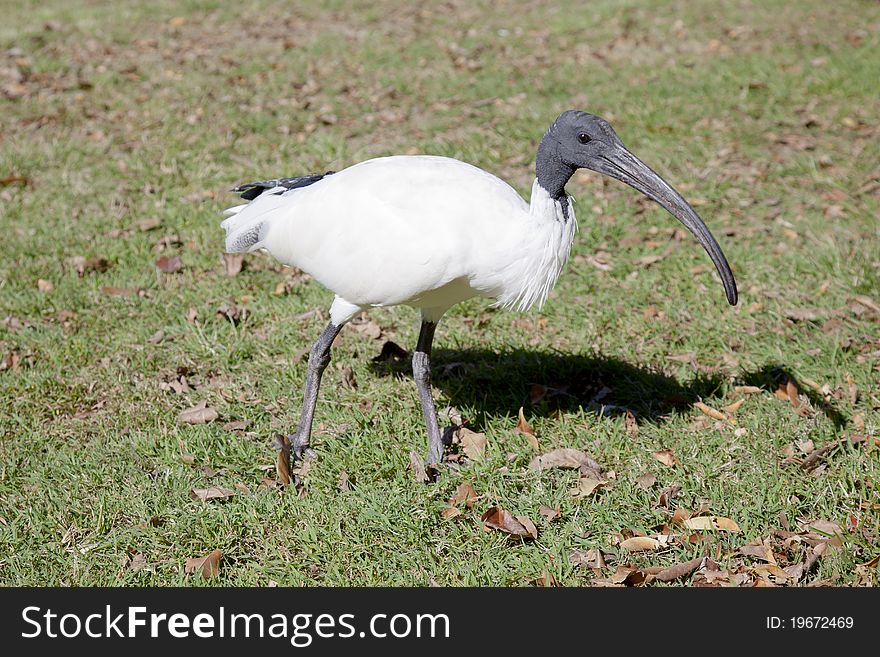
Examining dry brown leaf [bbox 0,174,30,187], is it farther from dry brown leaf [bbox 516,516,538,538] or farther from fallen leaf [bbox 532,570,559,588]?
fallen leaf [bbox 532,570,559,588]

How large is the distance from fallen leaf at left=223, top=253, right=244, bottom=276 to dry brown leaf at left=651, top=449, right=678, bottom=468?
2964 millimetres

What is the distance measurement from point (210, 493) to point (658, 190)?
2.28 meters

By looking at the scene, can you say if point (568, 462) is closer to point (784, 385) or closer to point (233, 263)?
point (784, 385)

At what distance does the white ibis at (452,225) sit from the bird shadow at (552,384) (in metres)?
0.80

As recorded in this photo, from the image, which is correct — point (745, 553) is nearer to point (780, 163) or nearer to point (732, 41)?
point (780, 163)

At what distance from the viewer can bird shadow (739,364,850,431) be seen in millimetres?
4367

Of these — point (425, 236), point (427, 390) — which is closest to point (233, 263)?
point (427, 390)

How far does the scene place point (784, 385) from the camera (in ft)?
15.3

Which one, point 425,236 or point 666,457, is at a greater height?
point 425,236

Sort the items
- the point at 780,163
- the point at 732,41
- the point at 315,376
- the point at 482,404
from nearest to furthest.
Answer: the point at 315,376 < the point at 482,404 < the point at 780,163 < the point at 732,41

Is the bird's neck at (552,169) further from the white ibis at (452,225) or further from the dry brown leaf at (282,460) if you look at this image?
the dry brown leaf at (282,460)

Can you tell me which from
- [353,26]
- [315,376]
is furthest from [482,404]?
[353,26]

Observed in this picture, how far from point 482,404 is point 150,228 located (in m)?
2.99

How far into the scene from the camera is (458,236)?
3.66 m
